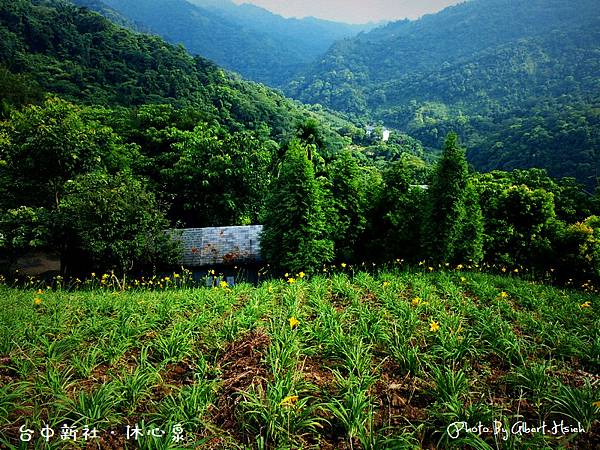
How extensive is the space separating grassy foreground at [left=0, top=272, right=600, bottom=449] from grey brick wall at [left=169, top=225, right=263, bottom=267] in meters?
11.7

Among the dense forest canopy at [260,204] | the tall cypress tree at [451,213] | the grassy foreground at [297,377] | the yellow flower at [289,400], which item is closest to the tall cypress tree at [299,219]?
the dense forest canopy at [260,204]

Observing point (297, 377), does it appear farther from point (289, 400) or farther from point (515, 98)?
point (515, 98)

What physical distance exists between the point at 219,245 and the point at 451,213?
38.7 ft

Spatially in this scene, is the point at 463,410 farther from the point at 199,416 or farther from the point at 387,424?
the point at 199,416

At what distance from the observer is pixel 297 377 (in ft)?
10.2

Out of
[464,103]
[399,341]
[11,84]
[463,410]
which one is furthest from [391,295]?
[464,103]

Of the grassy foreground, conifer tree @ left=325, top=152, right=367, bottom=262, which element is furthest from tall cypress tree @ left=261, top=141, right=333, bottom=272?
the grassy foreground

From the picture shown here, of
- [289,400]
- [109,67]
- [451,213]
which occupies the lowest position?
[451,213]

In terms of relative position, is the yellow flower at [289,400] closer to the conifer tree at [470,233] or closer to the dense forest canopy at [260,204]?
the dense forest canopy at [260,204]

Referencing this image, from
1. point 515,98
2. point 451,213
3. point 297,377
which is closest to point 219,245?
point 451,213

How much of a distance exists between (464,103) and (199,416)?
162126 mm

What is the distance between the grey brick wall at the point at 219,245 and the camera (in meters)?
17.1

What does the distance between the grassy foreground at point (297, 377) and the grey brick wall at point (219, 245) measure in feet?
38.2

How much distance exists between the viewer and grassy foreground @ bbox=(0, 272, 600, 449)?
2.55 metres
